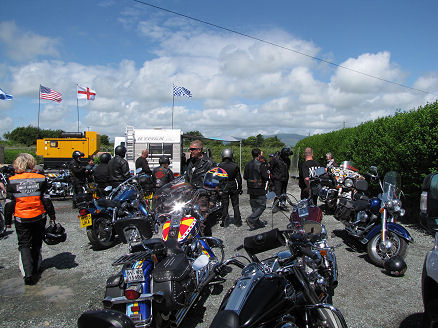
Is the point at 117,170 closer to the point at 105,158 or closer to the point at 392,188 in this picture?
the point at 105,158

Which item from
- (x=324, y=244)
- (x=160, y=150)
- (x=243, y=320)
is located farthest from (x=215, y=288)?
(x=160, y=150)

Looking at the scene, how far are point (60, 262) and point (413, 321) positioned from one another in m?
5.31

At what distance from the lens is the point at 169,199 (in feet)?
13.4


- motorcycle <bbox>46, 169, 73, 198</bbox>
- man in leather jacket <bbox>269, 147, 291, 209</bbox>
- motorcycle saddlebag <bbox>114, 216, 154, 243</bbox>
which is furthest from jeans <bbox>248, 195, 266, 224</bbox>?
motorcycle <bbox>46, 169, 73, 198</bbox>

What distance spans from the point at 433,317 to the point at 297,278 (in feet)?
3.26

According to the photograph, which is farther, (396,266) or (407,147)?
(407,147)

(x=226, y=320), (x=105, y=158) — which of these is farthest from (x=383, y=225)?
(x=105, y=158)

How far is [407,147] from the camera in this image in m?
7.53

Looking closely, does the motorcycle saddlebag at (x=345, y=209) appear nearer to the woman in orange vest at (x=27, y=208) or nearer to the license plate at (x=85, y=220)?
the license plate at (x=85, y=220)

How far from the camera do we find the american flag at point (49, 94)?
747 inches

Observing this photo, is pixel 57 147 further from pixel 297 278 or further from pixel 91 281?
pixel 297 278

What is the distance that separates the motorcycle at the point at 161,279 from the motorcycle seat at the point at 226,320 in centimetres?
111

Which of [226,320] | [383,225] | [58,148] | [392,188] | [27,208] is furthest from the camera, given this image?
[58,148]

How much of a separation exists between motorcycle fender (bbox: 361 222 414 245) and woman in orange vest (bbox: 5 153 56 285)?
5.03 meters
